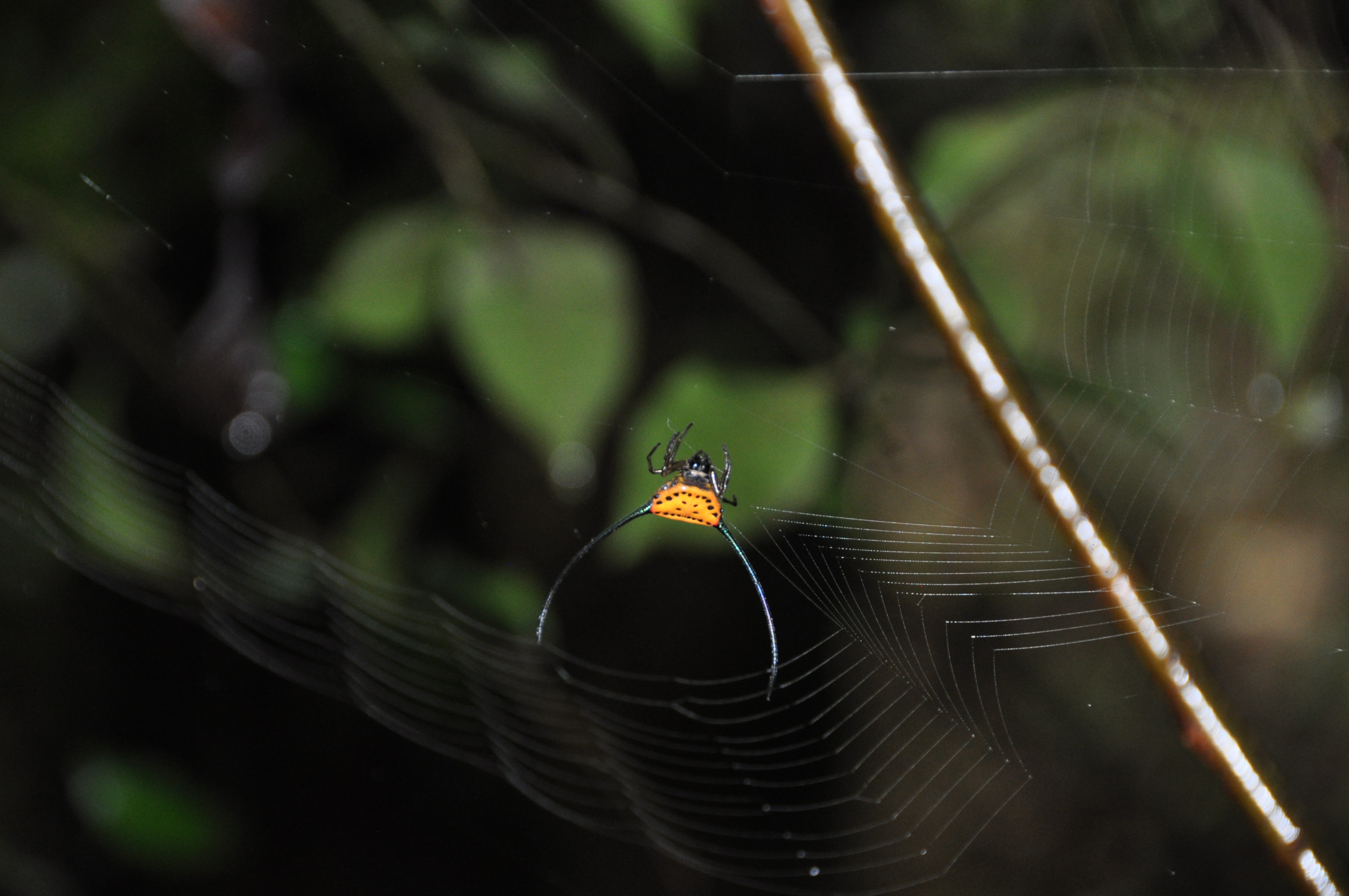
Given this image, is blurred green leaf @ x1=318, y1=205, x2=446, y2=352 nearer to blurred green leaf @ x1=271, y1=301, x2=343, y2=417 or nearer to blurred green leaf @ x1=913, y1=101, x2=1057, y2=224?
blurred green leaf @ x1=271, y1=301, x2=343, y2=417

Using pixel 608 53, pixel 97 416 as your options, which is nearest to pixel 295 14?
pixel 608 53

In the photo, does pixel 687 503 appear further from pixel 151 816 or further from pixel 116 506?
pixel 151 816

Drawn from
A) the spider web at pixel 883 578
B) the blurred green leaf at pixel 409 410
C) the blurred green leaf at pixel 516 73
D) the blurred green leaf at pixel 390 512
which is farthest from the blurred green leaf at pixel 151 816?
the blurred green leaf at pixel 516 73

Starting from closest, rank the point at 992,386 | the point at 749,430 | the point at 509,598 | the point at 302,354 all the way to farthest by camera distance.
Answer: the point at 992,386 → the point at 749,430 → the point at 302,354 → the point at 509,598

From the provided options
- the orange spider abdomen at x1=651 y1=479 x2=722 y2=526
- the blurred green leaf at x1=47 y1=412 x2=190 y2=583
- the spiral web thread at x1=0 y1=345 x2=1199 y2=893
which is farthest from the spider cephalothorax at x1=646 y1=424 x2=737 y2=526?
the blurred green leaf at x1=47 y1=412 x2=190 y2=583

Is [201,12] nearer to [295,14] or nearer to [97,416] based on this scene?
[295,14]

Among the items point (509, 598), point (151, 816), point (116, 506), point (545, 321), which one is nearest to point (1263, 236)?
point (545, 321)
